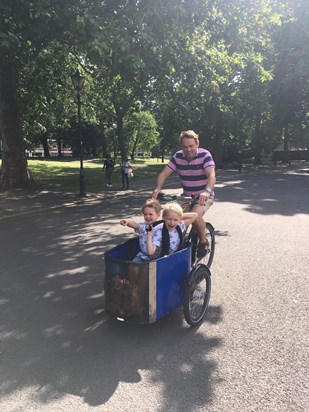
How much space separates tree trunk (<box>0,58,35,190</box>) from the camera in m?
16.4

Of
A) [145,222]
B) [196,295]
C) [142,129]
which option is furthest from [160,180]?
[142,129]

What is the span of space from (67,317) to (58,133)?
187 feet

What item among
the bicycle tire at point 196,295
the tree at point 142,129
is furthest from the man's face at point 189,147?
the tree at point 142,129

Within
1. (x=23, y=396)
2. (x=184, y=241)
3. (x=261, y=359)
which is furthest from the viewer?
(x=184, y=241)

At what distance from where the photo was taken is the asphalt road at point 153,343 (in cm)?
302

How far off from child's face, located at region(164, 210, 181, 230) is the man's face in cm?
126

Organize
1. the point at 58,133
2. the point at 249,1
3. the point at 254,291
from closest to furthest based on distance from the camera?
the point at 254,291, the point at 249,1, the point at 58,133

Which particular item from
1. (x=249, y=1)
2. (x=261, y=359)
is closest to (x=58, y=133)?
(x=249, y=1)

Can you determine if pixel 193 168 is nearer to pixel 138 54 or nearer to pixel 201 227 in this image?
pixel 201 227

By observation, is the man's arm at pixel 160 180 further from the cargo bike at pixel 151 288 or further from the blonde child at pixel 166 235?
the cargo bike at pixel 151 288

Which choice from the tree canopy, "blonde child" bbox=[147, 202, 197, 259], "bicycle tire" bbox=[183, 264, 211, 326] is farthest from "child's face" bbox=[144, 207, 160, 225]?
the tree canopy

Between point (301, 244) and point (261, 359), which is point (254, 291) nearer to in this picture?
point (261, 359)

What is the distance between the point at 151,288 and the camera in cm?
383

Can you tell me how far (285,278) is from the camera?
5.82 m
